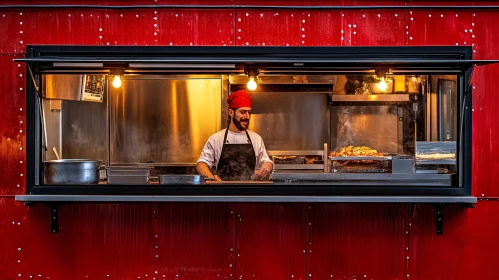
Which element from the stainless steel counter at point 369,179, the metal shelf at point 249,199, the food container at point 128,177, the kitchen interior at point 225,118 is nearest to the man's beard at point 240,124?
the kitchen interior at point 225,118

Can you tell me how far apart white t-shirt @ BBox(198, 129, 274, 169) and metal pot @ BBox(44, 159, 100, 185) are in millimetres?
1530

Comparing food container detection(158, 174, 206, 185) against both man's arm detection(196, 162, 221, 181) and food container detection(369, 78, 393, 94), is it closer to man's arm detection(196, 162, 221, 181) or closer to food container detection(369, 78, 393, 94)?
man's arm detection(196, 162, 221, 181)

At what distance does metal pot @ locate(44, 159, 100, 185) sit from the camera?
5.22 meters

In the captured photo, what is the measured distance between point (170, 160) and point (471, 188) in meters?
4.32

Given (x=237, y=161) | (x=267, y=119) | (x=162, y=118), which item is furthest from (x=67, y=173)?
(x=267, y=119)

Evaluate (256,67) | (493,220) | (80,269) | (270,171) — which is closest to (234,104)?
(270,171)

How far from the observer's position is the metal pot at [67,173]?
17.1 feet

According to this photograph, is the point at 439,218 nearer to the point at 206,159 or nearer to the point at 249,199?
the point at 249,199

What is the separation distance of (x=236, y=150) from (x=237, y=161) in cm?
13

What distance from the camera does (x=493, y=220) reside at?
17.3 ft

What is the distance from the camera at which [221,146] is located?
658 centimetres

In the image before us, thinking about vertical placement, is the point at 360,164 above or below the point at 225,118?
below

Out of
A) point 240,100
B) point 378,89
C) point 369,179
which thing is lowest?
point 369,179

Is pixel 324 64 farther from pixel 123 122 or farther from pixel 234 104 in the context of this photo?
pixel 123 122
